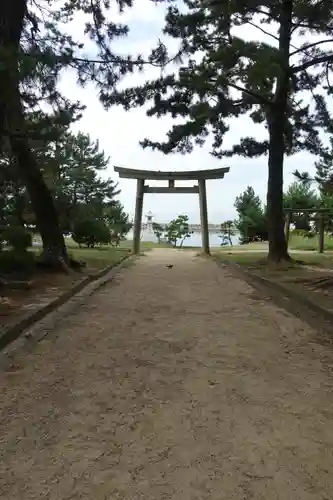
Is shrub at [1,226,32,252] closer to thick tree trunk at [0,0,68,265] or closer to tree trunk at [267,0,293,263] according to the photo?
thick tree trunk at [0,0,68,265]

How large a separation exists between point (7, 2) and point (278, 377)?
460 centimetres

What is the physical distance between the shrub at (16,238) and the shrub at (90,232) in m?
13.1

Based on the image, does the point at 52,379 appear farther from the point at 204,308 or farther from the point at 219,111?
the point at 219,111

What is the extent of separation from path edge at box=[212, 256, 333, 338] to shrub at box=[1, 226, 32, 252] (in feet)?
11.9

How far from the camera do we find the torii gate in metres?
19.1

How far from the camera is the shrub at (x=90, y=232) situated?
21359 millimetres

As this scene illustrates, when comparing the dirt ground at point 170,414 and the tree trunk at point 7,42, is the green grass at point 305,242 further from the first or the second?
the tree trunk at point 7,42

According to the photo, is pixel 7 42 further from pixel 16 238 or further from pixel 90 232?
pixel 90 232

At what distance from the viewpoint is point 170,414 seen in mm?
3117

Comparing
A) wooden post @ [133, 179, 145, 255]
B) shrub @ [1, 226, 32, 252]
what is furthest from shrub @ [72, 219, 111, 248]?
shrub @ [1, 226, 32, 252]

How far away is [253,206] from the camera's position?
30.8 m

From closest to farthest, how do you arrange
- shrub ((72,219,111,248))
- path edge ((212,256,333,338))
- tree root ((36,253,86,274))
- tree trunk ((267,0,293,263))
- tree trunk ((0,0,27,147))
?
tree trunk ((0,0,27,147))
path edge ((212,256,333,338))
tree root ((36,253,86,274))
tree trunk ((267,0,293,263))
shrub ((72,219,111,248))

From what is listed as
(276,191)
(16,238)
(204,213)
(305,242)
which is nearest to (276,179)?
(276,191)

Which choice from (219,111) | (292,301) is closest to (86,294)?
(292,301)
